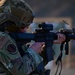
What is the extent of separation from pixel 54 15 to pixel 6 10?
12.7 m

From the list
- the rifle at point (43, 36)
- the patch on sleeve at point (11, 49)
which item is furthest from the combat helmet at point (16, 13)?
the patch on sleeve at point (11, 49)

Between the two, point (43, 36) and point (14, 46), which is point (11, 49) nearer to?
point (14, 46)

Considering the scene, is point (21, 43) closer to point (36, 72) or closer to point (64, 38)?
point (36, 72)

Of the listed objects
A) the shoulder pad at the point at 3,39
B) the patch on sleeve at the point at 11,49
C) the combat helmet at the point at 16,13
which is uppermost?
the combat helmet at the point at 16,13

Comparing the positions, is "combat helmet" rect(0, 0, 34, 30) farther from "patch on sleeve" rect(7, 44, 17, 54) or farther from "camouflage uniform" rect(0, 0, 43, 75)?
"patch on sleeve" rect(7, 44, 17, 54)

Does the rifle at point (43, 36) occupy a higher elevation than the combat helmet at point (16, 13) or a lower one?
lower

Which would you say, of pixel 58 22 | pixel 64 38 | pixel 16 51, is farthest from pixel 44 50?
pixel 58 22

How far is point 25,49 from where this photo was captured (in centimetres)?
405

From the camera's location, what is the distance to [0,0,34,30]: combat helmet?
3795 mm

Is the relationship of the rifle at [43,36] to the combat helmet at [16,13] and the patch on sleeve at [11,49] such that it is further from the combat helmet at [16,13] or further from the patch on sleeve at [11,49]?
the patch on sleeve at [11,49]

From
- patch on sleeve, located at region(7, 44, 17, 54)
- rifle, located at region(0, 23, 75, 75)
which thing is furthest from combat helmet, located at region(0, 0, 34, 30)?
patch on sleeve, located at region(7, 44, 17, 54)

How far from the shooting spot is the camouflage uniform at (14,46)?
3.53 meters

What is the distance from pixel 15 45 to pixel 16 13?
38 centimetres

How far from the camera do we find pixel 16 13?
386 centimetres
